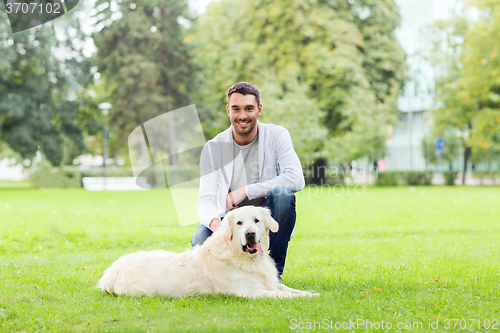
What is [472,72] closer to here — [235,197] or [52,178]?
[52,178]

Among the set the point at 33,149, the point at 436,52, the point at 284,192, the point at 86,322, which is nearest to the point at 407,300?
the point at 284,192

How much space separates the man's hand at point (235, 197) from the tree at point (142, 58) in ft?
83.5

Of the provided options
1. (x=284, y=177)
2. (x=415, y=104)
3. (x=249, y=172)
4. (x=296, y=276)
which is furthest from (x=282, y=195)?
(x=415, y=104)

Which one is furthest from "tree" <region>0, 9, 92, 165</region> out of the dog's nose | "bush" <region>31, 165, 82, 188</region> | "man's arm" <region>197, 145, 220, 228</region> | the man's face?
the dog's nose

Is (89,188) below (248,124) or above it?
below

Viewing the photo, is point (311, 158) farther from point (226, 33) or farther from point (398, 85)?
point (226, 33)

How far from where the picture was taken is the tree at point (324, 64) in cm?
2708

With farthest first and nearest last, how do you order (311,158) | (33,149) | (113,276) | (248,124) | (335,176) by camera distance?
(335,176) → (33,149) → (311,158) → (248,124) → (113,276)

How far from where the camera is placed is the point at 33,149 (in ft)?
96.7

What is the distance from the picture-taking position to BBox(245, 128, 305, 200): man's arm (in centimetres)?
474

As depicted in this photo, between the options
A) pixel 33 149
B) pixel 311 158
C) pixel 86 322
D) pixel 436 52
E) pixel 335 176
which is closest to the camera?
pixel 86 322

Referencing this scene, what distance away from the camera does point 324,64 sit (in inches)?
1067

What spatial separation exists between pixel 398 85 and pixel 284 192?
1125 inches

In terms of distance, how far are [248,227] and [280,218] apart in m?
0.63
